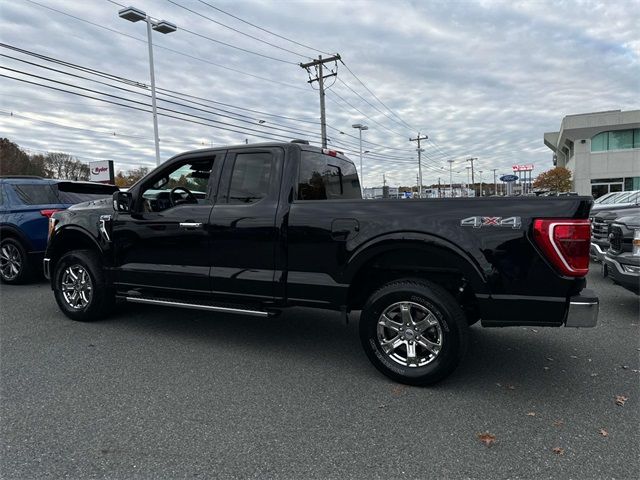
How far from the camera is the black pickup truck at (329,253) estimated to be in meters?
3.27

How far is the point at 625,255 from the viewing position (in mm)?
5422

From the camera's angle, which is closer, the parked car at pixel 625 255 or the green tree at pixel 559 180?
the parked car at pixel 625 255

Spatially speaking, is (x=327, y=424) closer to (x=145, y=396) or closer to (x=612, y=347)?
(x=145, y=396)

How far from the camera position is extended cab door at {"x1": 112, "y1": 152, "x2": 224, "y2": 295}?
447cm

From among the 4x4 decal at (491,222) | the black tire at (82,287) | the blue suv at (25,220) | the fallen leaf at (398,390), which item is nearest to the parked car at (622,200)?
the 4x4 decal at (491,222)

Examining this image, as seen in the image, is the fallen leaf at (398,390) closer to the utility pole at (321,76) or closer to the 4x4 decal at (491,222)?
the 4x4 decal at (491,222)

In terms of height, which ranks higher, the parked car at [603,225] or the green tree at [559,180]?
the green tree at [559,180]

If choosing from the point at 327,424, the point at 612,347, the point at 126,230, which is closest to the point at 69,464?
the point at 327,424

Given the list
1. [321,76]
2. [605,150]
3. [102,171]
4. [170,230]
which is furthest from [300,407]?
[605,150]

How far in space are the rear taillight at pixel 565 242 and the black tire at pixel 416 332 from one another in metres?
0.78

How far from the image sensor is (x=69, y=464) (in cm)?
256

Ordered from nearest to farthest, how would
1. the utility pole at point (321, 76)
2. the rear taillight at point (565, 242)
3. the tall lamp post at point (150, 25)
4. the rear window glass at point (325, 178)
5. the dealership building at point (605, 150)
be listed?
the rear taillight at point (565, 242)
the rear window glass at point (325, 178)
the tall lamp post at point (150, 25)
the utility pole at point (321, 76)
the dealership building at point (605, 150)

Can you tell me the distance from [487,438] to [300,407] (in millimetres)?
1273

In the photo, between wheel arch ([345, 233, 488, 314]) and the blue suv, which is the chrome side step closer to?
wheel arch ([345, 233, 488, 314])
